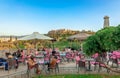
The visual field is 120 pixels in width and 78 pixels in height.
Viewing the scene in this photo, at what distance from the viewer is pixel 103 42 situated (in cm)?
629

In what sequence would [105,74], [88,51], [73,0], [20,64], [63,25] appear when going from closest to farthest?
[88,51] → [105,74] → [20,64] → [73,0] → [63,25]

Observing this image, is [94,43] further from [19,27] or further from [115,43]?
[19,27]

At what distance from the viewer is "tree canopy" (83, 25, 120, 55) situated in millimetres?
6148

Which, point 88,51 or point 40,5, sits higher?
point 40,5

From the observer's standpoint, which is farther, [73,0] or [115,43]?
[73,0]

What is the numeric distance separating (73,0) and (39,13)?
21.8 ft

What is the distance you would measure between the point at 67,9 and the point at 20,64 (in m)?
17.7

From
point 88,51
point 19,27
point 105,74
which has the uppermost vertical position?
point 19,27

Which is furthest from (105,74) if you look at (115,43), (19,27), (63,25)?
(63,25)

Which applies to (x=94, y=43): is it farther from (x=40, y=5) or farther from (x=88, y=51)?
(x=40, y=5)

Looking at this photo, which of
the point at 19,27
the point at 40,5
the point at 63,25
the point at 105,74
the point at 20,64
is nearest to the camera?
the point at 105,74

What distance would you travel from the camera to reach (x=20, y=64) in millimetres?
17906

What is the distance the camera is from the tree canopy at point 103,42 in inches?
242

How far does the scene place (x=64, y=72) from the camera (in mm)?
13570
